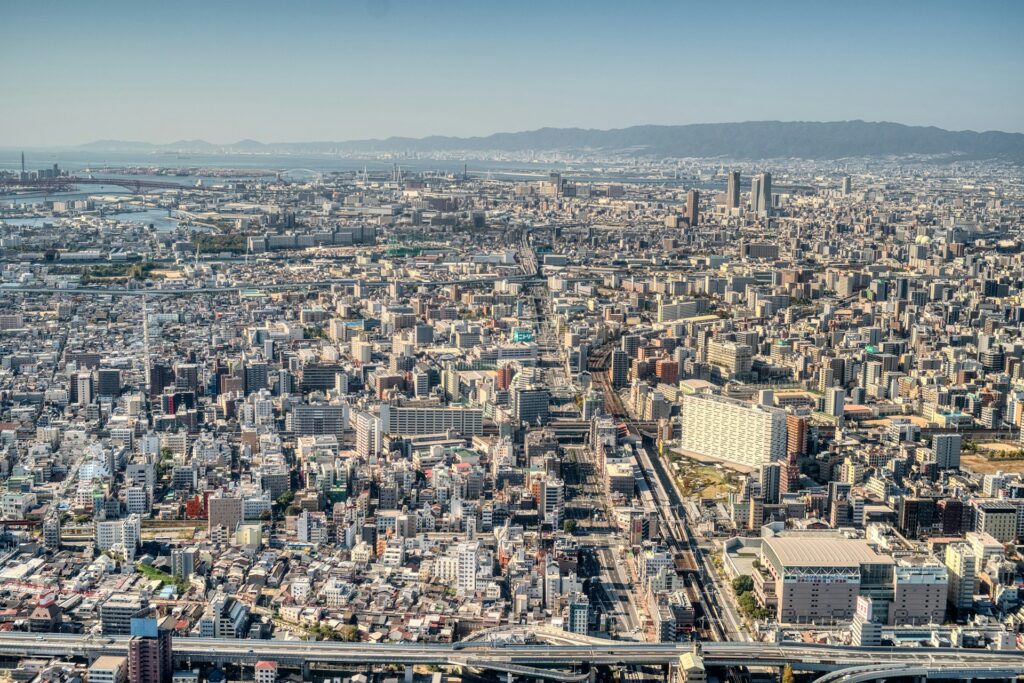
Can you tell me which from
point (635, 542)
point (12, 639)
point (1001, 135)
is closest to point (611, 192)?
point (1001, 135)

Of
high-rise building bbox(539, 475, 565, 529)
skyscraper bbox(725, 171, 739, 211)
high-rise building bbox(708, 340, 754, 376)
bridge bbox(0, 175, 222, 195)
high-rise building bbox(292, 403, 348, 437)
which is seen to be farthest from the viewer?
skyscraper bbox(725, 171, 739, 211)

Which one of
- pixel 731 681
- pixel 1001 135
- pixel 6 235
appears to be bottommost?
pixel 731 681

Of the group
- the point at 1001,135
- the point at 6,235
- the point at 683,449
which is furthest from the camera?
the point at 1001,135

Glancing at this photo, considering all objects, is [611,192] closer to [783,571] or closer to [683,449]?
[683,449]

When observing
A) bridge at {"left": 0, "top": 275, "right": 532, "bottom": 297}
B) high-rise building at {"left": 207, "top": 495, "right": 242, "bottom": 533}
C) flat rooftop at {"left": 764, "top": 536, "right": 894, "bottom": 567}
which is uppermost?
bridge at {"left": 0, "top": 275, "right": 532, "bottom": 297}

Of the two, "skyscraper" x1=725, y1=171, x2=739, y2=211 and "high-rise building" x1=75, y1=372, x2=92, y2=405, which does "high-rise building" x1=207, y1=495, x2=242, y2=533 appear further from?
"skyscraper" x1=725, y1=171, x2=739, y2=211

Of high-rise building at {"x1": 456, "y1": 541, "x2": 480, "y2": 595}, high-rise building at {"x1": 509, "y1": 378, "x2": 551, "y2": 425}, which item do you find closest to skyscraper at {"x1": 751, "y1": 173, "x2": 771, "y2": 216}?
high-rise building at {"x1": 509, "y1": 378, "x2": 551, "y2": 425}

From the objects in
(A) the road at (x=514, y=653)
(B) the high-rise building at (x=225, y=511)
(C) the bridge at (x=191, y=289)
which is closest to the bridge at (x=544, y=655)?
(A) the road at (x=514, y=653)
